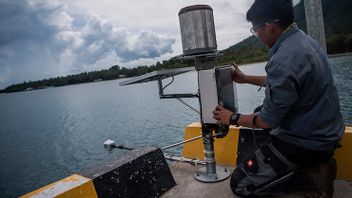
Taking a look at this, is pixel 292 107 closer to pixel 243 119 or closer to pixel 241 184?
pixel 243 119

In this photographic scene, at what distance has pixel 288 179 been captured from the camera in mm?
3016

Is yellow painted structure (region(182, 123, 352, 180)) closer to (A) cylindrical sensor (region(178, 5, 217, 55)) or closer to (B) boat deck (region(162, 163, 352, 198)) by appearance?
(B) boat deck (region(162, 163, 352, 198))

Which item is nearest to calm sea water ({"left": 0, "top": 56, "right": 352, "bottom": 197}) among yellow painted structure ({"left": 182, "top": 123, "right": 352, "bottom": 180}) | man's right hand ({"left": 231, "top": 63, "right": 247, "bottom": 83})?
yellow painted structure ({"left": 182, "top": 123, "right": 352, "bottom": 180})

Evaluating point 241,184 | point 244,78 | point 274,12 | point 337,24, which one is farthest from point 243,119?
point 337,24

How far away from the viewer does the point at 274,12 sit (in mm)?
2688

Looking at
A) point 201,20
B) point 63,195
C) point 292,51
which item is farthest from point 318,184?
point 63,195

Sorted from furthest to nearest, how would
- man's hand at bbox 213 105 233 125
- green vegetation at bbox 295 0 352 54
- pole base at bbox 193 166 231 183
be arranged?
1. green vegetation at bbox 295 0 352 54
2. pole base at bbox 193 166 231 183
3. man's hand at bbox 213 105 233 125

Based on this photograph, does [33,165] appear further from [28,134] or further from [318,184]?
[318,184]

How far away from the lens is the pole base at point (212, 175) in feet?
12.5

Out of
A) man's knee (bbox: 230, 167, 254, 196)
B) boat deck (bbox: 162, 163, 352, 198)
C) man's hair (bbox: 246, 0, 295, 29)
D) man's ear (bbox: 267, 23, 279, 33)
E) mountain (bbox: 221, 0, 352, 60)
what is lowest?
boat deck (bbox: 162, 163, 352, 198)

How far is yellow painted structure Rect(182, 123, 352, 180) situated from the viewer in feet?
11.6

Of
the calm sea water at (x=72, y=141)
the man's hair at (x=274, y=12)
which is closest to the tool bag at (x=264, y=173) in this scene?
the man's hair at (x=274, y=12)

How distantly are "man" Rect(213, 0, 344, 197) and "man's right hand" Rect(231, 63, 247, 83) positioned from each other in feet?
2.53

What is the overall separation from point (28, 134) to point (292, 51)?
32758 millimetres
